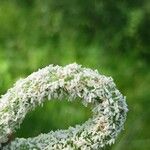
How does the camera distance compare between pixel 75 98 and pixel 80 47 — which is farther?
pixel 80 47

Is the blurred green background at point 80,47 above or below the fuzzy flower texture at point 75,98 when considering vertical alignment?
above

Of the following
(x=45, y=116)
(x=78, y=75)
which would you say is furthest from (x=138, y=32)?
(x=78, y=75)

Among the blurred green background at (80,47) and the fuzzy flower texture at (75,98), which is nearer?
the fuzzy flower texture at (75,98)

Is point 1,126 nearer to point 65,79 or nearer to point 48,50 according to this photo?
point 65,79

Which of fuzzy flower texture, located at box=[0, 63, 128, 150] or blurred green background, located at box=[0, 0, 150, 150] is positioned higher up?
blurred green background, located at box=[0, 0, 150, 150]
